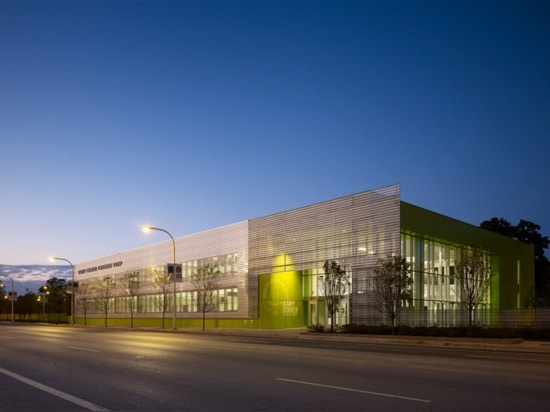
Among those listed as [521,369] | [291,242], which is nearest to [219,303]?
[291,242]

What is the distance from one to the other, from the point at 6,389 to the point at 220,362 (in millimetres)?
6187

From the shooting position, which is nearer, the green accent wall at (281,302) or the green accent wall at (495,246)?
the green accent wall at (495,246)

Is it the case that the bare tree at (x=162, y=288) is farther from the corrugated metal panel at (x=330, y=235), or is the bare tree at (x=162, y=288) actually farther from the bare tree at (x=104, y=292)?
the corrugated metal panel at (x=330, y=235)

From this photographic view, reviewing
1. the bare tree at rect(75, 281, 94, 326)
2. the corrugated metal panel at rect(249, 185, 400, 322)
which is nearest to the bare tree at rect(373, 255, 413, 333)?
the corrugated metal panel at rect(249, 185, 400, 322)

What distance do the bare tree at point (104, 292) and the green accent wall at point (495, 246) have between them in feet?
156

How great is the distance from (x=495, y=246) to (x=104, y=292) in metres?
51.4

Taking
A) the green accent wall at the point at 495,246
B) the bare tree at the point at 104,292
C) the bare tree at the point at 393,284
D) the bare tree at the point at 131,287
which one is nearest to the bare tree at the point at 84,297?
the bare tree at the point at 104,292

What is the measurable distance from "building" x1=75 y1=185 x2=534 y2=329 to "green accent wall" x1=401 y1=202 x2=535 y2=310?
0.28ft

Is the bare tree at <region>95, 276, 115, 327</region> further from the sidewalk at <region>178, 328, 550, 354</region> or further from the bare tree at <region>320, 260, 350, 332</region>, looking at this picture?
the sidewalk at <region>178, 328, 550, 354</region>

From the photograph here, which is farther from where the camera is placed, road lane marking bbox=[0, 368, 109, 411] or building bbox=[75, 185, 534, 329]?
building bbox=[75, 185, 534, 329]

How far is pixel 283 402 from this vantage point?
9930 mm

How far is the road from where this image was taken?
32.1 feet

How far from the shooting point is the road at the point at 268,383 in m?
9.80

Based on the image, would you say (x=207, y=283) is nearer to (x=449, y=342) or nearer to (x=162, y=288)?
(x=162, y=288)
